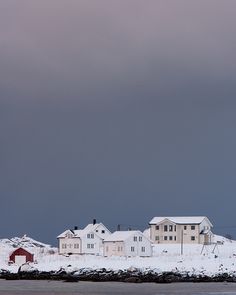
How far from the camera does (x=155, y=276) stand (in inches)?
2505

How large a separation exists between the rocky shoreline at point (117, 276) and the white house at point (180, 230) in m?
48.4

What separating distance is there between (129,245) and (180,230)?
45.8 feet

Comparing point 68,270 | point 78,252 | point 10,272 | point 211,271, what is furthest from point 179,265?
point 78,252

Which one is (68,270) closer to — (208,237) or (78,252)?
(78,252)

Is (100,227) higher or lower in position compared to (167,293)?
higher

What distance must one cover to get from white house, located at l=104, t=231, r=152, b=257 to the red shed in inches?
691

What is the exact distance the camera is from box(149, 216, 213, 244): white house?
4734 inches

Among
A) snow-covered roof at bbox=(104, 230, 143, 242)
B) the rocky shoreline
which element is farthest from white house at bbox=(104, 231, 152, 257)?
the rocky shoreline

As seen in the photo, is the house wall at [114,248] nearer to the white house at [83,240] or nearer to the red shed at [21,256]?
the white house at [83,240]

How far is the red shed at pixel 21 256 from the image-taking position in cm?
9181

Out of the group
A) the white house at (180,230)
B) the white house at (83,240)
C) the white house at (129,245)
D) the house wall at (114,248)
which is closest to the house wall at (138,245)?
the white house at (129,245)

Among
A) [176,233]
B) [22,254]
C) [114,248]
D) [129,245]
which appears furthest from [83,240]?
[22,254]

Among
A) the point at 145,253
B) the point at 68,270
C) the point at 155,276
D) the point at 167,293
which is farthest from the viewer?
the point at 145,253

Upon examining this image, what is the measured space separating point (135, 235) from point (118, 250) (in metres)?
3.07
